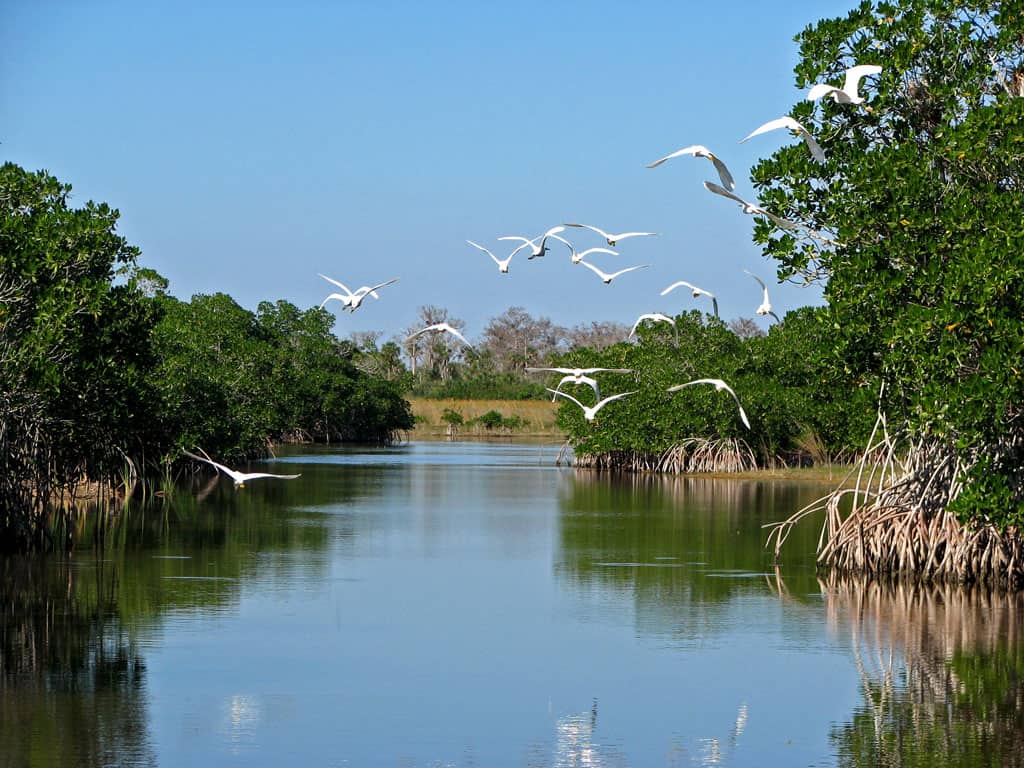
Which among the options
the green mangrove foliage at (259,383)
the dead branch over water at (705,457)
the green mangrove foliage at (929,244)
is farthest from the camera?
the dead branch over water at (705,457)

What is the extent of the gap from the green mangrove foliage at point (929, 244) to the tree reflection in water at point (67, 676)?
782 cm

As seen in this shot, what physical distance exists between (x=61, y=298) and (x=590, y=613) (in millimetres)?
7828

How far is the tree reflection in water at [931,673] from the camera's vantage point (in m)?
9.93

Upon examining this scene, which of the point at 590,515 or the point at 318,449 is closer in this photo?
the point at 590,515

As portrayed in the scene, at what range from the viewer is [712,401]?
43.1 m

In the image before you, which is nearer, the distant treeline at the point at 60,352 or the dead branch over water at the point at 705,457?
the distant treeline at the point at 60,352

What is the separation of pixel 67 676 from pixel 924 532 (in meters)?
9.83

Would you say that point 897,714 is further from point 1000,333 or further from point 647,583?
point 647,583

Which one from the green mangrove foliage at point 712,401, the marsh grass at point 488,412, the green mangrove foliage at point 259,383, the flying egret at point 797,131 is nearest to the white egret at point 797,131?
the flying egret at point 797,131

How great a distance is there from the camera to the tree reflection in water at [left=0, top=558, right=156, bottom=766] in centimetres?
948

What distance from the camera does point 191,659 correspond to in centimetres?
1273

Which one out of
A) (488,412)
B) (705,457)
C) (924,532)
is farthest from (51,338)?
(488,412)

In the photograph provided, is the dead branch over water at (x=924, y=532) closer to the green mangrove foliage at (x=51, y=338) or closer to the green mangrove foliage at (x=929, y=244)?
the green mangrove foliage at (x=929, y=244)

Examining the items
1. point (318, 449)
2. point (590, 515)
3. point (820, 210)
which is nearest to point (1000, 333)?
point (820, 210)
